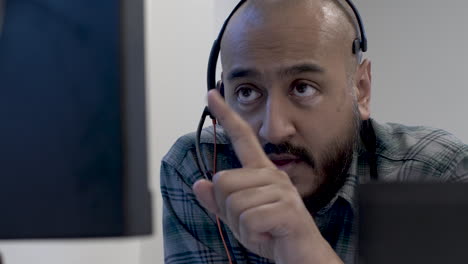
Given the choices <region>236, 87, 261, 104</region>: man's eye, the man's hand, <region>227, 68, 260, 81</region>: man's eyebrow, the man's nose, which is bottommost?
the man's hand

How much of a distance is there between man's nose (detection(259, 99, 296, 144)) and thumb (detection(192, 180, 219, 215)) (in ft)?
0.82

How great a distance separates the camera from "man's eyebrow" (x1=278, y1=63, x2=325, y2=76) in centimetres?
111

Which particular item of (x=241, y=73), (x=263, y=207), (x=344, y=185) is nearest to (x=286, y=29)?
(x=241, y=73)

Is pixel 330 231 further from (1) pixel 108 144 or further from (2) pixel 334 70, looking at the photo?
(1) pixel 108 144

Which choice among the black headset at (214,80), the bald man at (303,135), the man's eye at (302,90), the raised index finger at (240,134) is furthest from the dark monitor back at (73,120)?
the man's eye at (302,90)

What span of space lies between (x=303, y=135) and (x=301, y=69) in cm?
14

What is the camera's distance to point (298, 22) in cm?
115

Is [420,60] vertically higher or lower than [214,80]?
higher

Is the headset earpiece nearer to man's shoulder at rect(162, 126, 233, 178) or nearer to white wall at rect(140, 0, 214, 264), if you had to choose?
man's shoulder at rect(162, 126, 233, 178)

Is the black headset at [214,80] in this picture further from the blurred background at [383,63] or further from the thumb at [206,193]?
the blurred background at [383,63]

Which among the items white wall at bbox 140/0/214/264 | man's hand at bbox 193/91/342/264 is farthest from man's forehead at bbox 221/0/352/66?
white wall at bbox 140/0/214/264

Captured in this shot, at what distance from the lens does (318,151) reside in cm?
112

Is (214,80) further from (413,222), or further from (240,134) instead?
(413,222)

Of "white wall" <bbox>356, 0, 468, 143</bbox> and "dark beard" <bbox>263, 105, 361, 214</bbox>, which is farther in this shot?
"white wall" <bbox>356, 0, 468, 143</bbox>
